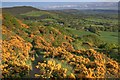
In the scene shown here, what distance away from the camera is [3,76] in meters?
6.25

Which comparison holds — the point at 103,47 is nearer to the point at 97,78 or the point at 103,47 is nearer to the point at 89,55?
the point at 89,55

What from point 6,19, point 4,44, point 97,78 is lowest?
point 97,78

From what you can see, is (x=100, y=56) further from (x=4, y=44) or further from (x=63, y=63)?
(x=4, y=44)

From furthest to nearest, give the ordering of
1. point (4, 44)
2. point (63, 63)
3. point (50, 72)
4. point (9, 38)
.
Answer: point (9, 38) < point (4, 44) < point (63, 63) < point (50, 72)

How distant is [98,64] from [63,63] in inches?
32.8

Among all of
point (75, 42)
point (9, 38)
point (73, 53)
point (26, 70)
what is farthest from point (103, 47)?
point (26, 70)

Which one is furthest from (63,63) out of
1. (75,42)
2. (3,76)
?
(75,42)

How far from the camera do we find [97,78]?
6.45 m

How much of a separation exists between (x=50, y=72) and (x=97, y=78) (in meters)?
1.03

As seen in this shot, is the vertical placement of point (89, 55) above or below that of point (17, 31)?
below

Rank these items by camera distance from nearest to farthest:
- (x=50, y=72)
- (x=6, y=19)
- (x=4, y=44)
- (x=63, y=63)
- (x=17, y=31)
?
(x=50, y=72) → (x=63, y=63) → (x=4, y=44) → (x=17, y=31) → (x=6, y=19)

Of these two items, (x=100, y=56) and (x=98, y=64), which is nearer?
(x=98, y=64)

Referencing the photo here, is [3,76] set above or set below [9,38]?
below

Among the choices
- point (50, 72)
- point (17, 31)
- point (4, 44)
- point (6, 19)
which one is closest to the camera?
point (50, 72)
